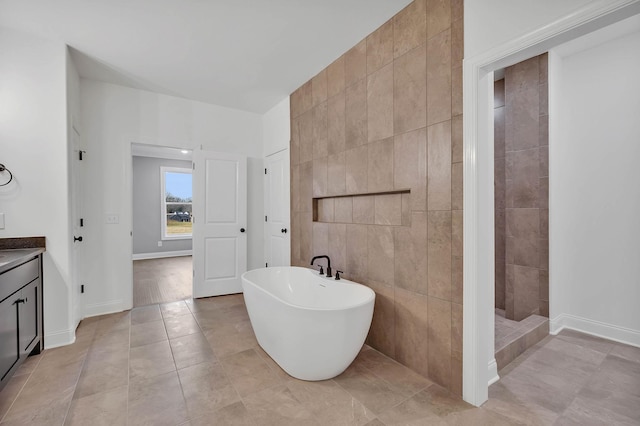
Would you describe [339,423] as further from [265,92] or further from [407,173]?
[265,92]

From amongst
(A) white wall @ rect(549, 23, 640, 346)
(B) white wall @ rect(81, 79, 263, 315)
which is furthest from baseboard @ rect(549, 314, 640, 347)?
(B) white wall @ rect(81, 79, 263, 315)

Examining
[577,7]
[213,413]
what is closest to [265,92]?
[577,7]

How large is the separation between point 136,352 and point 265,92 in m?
3.07

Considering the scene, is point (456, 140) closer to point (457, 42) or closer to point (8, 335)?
point (457, 42)

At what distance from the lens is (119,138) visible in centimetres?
340

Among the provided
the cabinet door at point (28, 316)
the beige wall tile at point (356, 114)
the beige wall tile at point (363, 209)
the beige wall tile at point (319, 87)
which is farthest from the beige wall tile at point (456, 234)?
the cabinet door at point (28, 316)

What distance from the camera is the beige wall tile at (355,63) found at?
98.8 inches

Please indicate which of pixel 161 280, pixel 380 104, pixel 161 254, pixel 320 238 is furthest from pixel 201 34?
pixel 161 254

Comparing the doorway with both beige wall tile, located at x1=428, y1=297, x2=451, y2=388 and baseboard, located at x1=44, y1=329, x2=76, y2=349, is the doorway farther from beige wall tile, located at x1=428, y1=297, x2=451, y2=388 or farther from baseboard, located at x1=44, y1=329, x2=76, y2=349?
beige wall tile, located at x1=428, y1=297, x2=451, y2=388

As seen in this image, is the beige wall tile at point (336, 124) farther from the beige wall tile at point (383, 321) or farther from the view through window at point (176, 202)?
the view through window at point (176, 202)

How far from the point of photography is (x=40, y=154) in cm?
242

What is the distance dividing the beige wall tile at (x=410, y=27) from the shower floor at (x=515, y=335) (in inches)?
91.4

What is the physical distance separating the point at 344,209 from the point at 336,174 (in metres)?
0.36

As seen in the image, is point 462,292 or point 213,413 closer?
point 213,413
